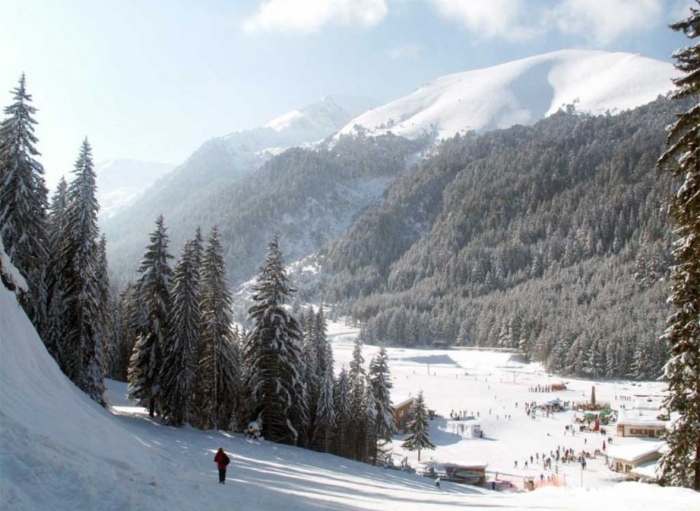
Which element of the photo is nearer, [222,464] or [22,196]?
[222,464]

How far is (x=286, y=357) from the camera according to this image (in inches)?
1389

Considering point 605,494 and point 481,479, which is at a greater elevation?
point 605,494

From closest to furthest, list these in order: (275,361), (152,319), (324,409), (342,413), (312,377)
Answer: (152,319), (275,361), (324,409), (312,377), (342,413)

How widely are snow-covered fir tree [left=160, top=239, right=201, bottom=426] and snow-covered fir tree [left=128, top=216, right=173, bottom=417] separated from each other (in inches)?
35.7

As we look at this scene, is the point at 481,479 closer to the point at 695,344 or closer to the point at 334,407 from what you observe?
the point at 334,407

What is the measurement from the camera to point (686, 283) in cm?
1769

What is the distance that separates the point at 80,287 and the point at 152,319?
4.81m

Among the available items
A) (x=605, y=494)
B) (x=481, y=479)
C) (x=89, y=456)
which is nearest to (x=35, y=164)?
(x=89, y=456)

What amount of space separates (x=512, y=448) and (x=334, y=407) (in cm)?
3016

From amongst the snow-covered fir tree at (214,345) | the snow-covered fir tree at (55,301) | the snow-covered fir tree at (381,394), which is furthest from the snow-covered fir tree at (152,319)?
the snow-covered fir tree at (381,394)

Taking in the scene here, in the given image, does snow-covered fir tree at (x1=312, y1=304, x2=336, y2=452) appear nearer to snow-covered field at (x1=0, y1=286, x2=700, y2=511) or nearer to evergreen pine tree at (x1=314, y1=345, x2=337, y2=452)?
evergreen pine tree at (x1=314, y1=345, x2=337, y2=452)

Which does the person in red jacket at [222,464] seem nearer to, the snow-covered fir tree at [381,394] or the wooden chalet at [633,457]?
the snow-covered fir tree at [381,394]

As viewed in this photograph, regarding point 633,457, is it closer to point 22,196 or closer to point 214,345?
point 214,345

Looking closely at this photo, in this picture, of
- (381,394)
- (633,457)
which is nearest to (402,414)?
(381,394)
